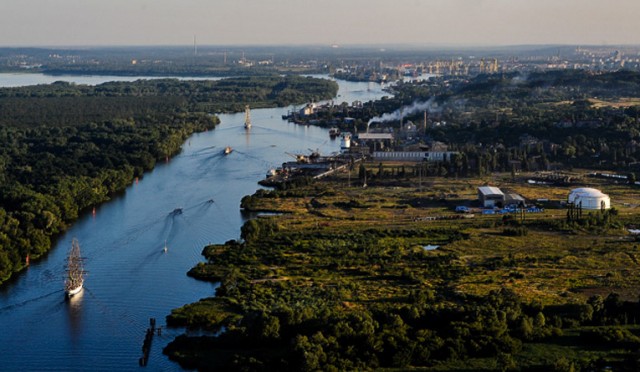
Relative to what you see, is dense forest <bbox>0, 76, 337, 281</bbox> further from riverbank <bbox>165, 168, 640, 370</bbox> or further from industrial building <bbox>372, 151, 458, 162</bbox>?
industrial building <bbox>372, 151, 458, 162</bbox>

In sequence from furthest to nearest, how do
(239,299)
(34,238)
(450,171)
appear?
(450,171)
(34,238)
(239,299)

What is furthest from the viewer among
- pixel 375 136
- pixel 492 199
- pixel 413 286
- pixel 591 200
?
pixel 375 136

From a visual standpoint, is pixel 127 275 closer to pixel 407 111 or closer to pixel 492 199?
pixel 492 199

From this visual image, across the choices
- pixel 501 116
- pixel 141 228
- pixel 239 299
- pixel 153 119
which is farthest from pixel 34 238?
pixel 501 116

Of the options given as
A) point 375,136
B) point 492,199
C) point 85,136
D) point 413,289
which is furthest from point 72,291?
point 375,136

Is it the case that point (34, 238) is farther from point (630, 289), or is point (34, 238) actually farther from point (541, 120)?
point (541, 120)

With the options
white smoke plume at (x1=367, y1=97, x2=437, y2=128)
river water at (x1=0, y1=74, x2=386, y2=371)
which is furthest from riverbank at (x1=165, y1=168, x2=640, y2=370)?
white smoke plume at (x1=367, y1=97, x2=437, y2=128)
